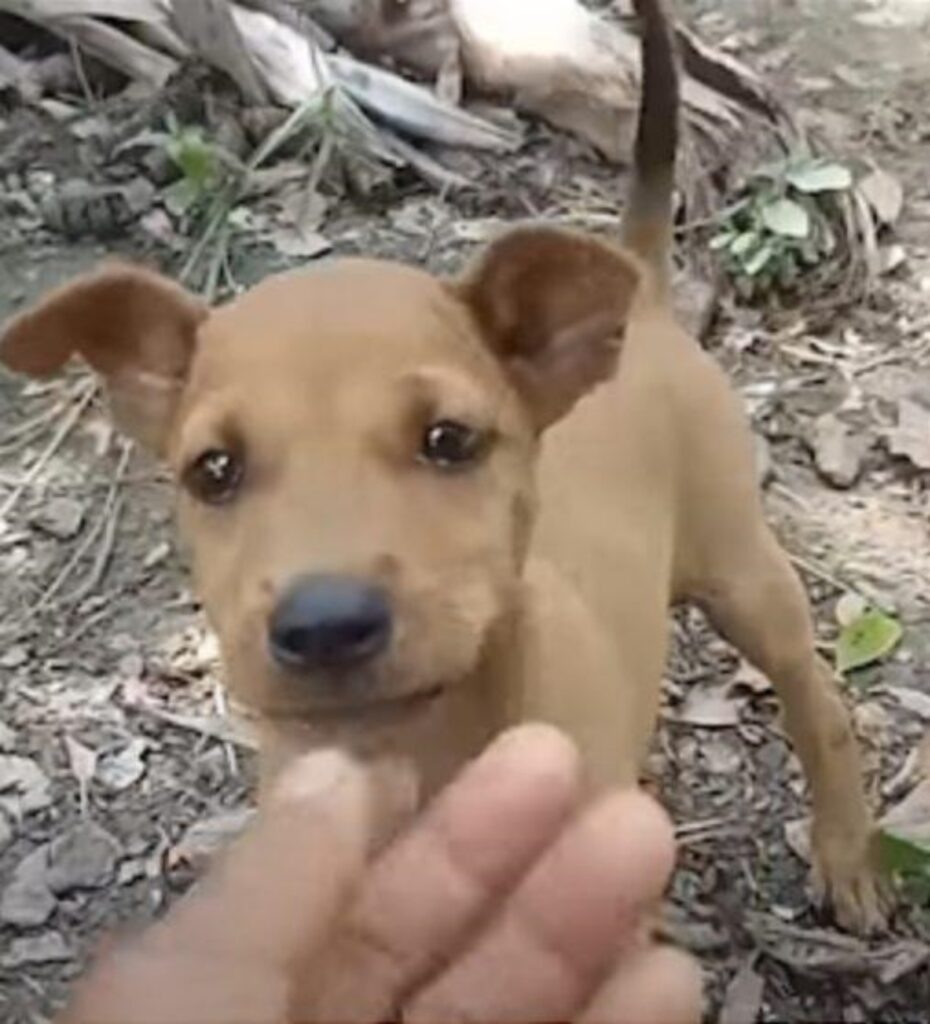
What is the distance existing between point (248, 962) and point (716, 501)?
8.47 feet

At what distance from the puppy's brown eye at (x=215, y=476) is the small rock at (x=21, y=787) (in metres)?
1.52

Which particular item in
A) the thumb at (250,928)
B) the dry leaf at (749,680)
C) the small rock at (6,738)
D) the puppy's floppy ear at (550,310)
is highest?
the thumb at (250,928)

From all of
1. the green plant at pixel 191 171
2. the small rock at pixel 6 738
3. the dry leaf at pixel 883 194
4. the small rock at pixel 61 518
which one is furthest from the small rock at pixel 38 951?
the dry leaf at pixel 883 194

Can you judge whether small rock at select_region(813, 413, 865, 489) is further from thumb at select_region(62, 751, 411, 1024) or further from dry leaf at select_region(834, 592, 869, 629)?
thumb at select_region(62, 751, 411, 1024)

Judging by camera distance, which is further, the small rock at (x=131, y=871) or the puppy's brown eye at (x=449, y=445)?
the small rock at (x=131, y=871)

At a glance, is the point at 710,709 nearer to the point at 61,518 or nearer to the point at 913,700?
the point at 913,700

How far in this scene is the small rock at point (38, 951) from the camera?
12.7 feet

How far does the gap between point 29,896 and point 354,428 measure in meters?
1.61

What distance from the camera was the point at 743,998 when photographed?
12.3ft

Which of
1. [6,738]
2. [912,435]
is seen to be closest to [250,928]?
[6,738]

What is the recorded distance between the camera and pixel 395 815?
1.53 metres

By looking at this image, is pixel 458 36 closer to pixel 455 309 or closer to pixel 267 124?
pixel 267 124

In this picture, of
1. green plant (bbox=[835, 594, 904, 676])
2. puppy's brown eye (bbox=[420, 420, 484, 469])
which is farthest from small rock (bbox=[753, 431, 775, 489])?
puppy's brown eye (bbox=[420, 420, 484, 469])

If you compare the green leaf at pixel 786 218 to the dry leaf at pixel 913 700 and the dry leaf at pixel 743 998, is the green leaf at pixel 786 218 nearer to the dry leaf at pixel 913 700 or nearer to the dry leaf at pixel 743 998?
the dry leaf at pixel 913 700
